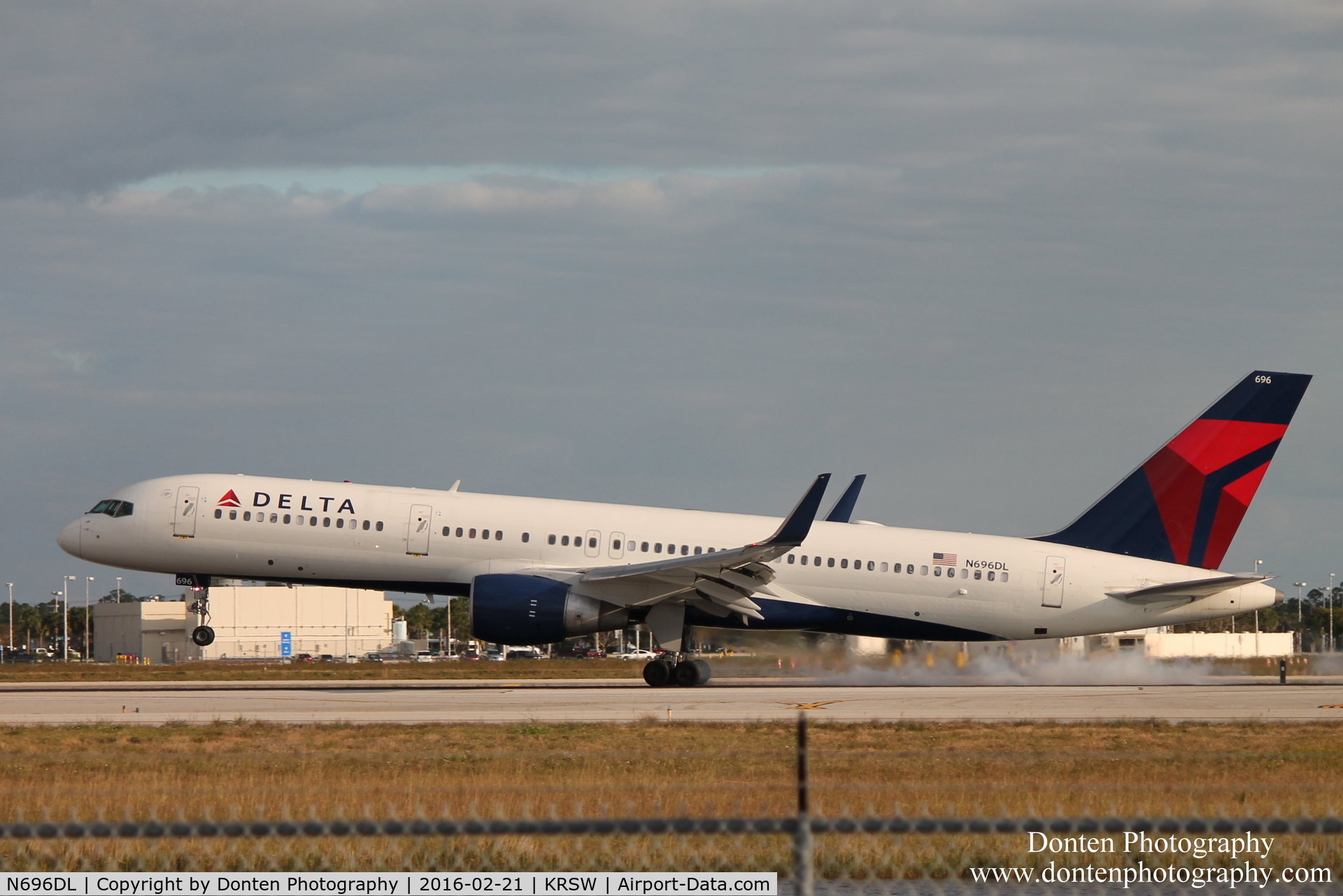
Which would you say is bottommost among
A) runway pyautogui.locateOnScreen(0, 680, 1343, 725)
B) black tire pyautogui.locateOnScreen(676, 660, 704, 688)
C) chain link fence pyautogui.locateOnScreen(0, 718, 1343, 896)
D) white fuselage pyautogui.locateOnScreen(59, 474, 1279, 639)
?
chain link fence pyautogui.locateOnScreen(0, 718, 1343, 896)

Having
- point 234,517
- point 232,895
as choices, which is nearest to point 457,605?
point 234,517

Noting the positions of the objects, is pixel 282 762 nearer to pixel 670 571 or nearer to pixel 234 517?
pixel 670 571

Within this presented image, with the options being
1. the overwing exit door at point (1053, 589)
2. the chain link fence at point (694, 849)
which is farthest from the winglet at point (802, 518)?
the chain link fence at point (694, 849)

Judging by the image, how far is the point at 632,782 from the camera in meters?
14.3

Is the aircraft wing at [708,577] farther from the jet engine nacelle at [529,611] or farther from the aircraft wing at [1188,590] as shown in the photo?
the aircraft wing at [1188,590]

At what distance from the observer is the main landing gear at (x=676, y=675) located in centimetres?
3231

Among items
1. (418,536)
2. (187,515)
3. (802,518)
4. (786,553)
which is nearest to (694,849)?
(802,518)

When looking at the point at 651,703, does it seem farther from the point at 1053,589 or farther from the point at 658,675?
the point at 1053,589

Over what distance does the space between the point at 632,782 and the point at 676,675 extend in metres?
18.1

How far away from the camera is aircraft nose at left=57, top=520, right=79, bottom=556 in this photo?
119 feet

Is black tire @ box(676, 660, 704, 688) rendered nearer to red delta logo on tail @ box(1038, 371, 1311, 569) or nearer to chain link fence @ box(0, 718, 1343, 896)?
red delta logo on tail @ box(1038, 371, 1311, 569)

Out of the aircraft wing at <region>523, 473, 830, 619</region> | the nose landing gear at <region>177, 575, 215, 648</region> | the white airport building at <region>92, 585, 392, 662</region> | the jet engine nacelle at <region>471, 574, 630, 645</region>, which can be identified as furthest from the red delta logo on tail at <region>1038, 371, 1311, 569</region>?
the white airport building at <region>92, 585, 392, 662</region>

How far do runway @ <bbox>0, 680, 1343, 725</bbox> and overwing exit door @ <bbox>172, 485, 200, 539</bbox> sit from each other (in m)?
3.86

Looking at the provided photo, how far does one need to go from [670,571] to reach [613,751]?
13.4m
